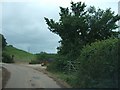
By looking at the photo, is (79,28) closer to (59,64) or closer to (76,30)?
(76,30)

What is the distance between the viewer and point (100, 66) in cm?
1923

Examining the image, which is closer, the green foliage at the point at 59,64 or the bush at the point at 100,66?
the bush at the point at 100,66

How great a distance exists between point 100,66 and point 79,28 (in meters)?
27.3

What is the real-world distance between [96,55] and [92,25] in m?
27.6

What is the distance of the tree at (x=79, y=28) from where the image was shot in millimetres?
45688

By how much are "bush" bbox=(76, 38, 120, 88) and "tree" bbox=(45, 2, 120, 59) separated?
2188 centimetres

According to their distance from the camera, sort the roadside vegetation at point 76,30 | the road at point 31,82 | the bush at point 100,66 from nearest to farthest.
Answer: the bush at point 100,66 → the road at point 31,82 → the roadside vegetation at point 76,30

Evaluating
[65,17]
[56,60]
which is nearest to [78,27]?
[65,17]

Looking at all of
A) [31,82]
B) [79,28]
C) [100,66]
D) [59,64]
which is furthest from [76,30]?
[100,66]

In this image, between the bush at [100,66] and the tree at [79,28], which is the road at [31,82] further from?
the tree at [79,28]

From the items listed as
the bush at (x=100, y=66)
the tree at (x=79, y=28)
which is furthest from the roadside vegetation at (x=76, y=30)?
the bush at (x=100, y=66)

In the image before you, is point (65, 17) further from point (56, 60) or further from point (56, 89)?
point (56, 89)

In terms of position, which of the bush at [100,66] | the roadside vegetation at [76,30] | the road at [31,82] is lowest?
the road at [31,82]

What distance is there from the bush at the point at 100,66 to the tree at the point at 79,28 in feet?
71.8
